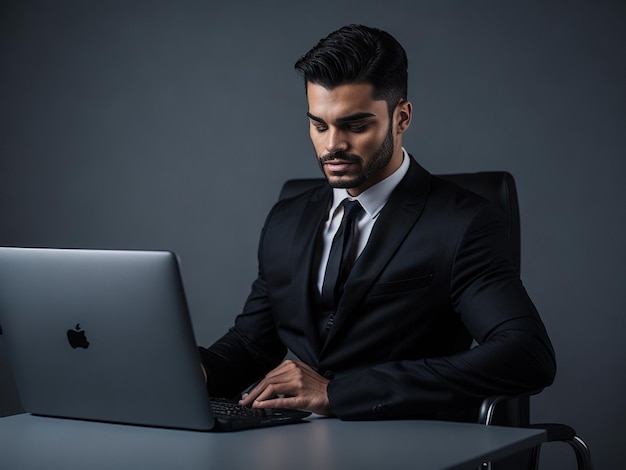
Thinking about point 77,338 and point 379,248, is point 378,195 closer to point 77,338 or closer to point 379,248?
point 379,248

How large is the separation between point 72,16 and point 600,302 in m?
2.63

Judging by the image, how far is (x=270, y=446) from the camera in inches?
65.1

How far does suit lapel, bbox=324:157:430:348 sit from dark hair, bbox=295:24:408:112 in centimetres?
24

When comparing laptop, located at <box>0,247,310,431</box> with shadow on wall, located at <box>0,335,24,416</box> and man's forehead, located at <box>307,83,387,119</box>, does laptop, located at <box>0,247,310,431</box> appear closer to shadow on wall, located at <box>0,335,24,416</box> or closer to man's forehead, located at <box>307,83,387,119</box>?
man's forehead, located at <box>307,83,387,119</box>

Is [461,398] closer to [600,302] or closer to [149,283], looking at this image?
[149,283]

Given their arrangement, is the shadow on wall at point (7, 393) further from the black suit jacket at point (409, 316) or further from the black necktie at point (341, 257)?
the black necktie at point (341, 257)

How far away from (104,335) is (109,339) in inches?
0.5

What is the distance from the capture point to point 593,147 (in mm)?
3414

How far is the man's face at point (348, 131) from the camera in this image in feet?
7.36

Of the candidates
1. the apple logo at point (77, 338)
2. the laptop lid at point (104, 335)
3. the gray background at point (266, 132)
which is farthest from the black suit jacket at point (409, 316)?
the gray background at point (266, 132)

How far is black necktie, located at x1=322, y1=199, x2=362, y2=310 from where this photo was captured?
234 cm

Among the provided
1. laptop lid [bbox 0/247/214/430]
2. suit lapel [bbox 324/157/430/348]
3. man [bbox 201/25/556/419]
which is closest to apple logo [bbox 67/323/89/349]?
laptop lid [bbox 0/247/214/430]

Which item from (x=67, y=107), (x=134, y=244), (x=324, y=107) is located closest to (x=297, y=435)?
(x=324, y=107)

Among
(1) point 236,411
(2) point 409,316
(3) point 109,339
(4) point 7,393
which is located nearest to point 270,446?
(1) point 236,411
